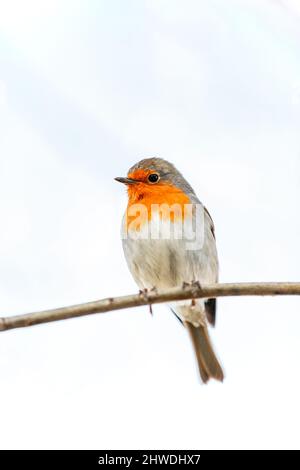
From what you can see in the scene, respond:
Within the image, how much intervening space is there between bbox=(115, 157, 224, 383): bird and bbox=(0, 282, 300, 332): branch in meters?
1.33

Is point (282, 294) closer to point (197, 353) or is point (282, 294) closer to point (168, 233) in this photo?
point (168, 233)

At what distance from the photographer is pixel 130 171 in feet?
16.8

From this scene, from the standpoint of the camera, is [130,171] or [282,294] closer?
[282,294]

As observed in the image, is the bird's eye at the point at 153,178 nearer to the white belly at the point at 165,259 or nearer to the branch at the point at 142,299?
the white belly at the point at 165,259

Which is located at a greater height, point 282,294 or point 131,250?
point 131,250

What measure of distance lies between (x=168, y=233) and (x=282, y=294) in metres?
1.67

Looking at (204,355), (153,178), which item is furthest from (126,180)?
(204,355)

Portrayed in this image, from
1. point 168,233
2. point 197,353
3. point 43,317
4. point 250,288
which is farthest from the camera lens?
point 197,353

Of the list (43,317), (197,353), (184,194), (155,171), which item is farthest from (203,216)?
(43,317)

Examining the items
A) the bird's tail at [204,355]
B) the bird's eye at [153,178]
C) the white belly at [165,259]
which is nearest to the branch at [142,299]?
the white belly at [165,259]

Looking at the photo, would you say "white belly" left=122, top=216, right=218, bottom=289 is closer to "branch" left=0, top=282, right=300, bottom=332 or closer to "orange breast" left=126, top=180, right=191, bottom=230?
"orange breast" left=126, top=180, right=191, bottom=230

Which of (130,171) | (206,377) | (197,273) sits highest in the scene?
(130,171)

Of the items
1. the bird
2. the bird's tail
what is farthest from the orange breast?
the bird's tail

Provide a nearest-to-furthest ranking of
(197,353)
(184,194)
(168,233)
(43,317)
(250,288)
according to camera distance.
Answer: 1. (43,317)
2. (250,288)
3. (168,233)
4. (184,194)
5. (197,353)
